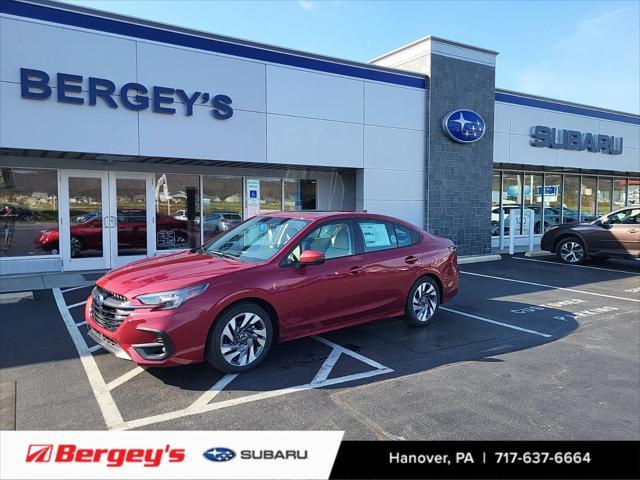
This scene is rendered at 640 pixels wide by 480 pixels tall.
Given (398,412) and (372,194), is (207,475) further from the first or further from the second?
(372,194)

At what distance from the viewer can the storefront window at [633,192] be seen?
71.7 ft

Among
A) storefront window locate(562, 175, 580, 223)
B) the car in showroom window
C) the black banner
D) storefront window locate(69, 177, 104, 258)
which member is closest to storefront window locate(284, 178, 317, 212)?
storefront window locate(69, 177, 104, 258)

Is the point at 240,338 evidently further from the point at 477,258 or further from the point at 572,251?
the point at 572,251

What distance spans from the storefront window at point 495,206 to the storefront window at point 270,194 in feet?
25.4

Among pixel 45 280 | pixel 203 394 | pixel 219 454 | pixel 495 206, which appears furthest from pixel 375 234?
pixel 495 206

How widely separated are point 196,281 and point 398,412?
211 cm

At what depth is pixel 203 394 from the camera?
14.0 feet

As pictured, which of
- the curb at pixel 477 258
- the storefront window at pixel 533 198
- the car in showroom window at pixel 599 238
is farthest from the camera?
the storefront window at pixel 533 198

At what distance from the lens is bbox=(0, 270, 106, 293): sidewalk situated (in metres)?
8.99

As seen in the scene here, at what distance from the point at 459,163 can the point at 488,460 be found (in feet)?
37.8

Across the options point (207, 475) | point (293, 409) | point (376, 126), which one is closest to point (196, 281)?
point (293, 409)

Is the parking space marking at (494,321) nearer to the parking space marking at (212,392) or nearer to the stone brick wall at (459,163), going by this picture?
the parking space marking at (212,392)

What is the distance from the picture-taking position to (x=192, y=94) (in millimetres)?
10227

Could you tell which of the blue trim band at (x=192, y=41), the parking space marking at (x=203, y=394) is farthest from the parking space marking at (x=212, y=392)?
the blue trim band at (x=192, y=41)
